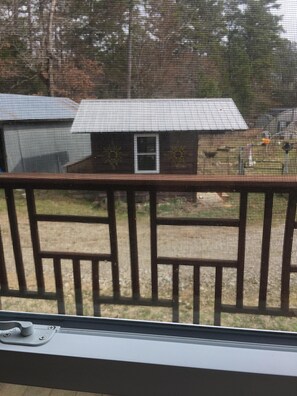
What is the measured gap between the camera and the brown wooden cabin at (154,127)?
536 millimetres

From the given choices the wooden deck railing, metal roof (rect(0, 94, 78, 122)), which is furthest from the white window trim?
metal roof (rect(0, 94, 78, 122))

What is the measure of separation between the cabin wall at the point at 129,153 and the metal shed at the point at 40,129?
0.09 feet

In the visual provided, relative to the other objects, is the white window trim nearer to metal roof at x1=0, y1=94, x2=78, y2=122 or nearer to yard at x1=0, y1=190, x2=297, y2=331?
yard at x1=0, y1=190, x2=297, y2=331

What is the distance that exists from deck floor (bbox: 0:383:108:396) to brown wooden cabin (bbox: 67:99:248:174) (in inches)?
17.8

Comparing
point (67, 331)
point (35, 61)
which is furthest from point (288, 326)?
point (35, 61)

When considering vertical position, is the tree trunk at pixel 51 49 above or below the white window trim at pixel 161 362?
→ above

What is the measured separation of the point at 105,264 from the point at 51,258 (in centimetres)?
17

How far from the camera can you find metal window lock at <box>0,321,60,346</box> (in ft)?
1.83

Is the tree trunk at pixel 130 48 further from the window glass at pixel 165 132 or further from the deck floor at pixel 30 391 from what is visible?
the deck floor at pixel 30 391

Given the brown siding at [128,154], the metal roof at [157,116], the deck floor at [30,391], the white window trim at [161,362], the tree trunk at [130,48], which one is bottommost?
the deck floor at [30,391]

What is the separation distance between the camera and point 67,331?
1.95 feet

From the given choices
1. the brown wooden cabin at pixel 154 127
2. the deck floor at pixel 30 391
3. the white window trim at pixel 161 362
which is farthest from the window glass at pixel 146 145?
the deck floor at pixel 30 391

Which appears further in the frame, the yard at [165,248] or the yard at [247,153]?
the yard at [165,248]

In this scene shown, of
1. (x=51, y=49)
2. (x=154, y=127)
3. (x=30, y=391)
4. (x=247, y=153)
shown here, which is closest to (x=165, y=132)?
(x=154, y=127)
